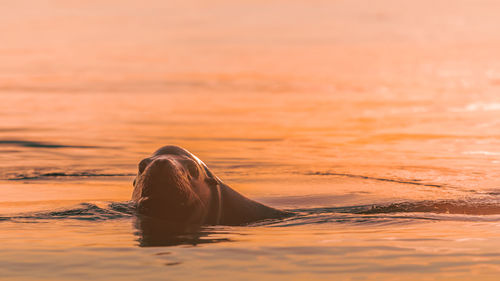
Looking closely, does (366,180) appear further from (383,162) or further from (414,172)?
(383,162)

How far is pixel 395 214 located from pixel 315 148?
28.9 feet

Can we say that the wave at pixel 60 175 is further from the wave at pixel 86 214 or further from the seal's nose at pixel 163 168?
the seal's nose at pixel 163 168

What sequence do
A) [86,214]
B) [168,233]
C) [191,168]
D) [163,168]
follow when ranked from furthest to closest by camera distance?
[86,214], [191,168], [163,168], [168,233]

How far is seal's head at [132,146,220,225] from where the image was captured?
6.43 m

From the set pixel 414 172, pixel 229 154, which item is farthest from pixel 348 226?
pixel 229 154

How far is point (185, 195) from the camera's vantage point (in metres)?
6.64

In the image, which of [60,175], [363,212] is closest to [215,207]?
[363,212]

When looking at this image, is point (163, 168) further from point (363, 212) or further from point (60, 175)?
point (60, 175)

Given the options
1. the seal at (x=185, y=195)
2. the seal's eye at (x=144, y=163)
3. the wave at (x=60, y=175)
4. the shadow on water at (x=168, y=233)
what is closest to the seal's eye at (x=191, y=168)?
the seal at (x=185, y=195)

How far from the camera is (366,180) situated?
12188mm

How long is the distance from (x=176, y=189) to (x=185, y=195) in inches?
5.5

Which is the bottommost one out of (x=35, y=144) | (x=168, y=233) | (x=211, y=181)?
(x=168, y=233)

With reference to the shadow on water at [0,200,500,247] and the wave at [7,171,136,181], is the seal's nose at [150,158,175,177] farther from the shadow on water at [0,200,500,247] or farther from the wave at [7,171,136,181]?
the wave at [7,171,136,181]

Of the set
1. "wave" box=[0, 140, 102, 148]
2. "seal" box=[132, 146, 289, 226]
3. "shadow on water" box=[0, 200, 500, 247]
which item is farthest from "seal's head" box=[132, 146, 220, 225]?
"wave" box=[0, 140, 102, 148]
